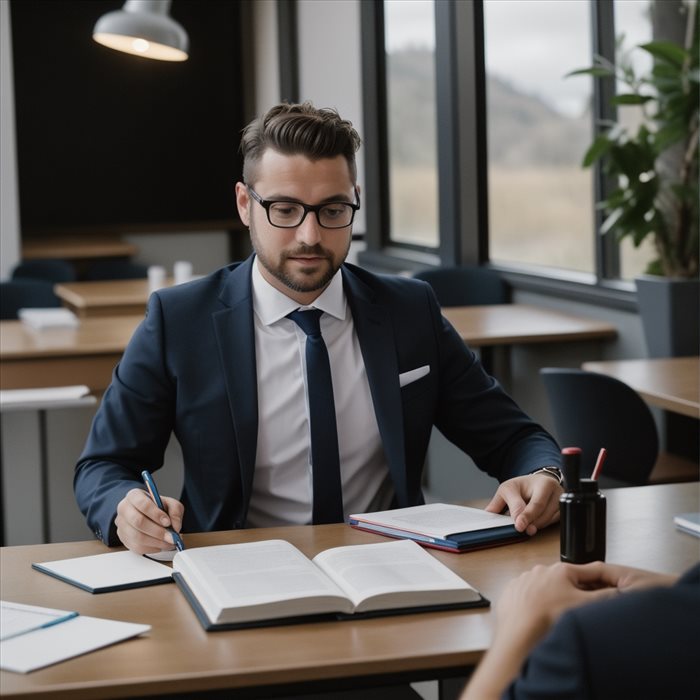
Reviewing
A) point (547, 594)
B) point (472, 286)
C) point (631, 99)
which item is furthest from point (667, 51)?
point (547, 594)

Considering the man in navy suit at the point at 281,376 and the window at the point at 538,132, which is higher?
the window at the point at 538,132

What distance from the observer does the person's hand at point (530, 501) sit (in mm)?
1809

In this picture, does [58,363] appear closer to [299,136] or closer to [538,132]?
[299,136]

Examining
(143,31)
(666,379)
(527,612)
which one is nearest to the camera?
(527,612)

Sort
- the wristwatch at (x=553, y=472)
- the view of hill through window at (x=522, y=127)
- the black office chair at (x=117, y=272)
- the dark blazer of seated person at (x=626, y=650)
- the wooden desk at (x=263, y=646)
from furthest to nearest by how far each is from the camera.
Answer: the black office chair at (x=117, y=272) → the view of hill through window at (x=522, y=127) → the wristwatch at (x=553, y=472) → the wooden desk at (x=263, y=646) → the dark blazer of seated person at (x=626, y=650)

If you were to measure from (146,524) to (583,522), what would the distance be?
65cm

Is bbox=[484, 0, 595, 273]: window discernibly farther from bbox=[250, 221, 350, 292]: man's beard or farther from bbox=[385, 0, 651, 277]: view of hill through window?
bbox=[250, 221, 350, 292]: man's beard

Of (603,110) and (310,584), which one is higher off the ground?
(603,110)

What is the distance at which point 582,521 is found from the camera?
162 cm

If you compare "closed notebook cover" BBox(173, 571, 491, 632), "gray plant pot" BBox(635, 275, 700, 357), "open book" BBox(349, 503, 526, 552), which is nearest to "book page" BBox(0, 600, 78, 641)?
"closed notebook cover" BBox(173, 571, 491, 632)

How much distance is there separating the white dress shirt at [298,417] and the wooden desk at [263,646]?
45cm

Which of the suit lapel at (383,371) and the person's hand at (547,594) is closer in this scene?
the person's hand at (547,594)

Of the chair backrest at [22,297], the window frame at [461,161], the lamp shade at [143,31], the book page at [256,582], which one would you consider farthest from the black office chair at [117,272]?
the book page at [256,582]

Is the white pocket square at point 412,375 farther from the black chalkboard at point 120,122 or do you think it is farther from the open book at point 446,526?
the black chalkboard at point 120,122
